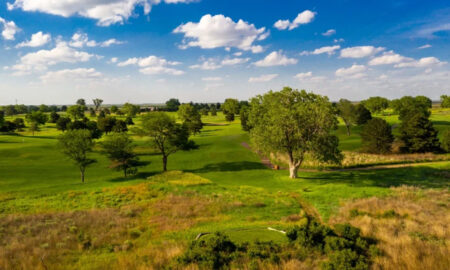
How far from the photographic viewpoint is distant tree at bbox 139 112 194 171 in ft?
165

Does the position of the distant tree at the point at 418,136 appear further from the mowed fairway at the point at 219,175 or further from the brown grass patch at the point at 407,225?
the brown grass patch at the point at 407,225

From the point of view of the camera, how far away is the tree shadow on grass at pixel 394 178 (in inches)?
1237

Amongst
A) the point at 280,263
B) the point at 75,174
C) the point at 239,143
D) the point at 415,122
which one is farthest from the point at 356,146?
the point at 75,174

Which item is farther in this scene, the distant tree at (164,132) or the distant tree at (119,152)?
the distant tree at (164,132)

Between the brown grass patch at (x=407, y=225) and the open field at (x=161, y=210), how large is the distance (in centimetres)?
19

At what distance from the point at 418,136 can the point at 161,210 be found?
2461 inches

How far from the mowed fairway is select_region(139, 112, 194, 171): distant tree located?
11.2ft

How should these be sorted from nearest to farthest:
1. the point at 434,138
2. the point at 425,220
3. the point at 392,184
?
1. the point at 425,220
2. the point at 392,184
3. the point at 434,138

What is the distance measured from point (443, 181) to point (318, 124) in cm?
1815

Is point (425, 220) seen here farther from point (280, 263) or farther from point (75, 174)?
point (75, 174)

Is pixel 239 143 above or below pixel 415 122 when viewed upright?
below

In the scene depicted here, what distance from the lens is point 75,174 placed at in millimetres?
49875

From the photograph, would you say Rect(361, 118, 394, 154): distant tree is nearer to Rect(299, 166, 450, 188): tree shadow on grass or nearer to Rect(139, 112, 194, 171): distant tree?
Rect(299, 166, 450, 188): tree shadow on grass

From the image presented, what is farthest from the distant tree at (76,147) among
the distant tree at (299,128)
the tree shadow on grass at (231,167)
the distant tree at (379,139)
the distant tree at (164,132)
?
the distant tree at (379,139)
